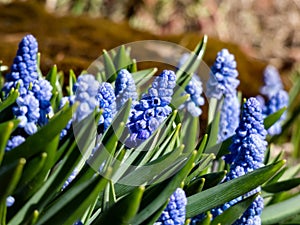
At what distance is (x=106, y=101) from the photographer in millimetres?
1551

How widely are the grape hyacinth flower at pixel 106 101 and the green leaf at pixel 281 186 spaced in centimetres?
59

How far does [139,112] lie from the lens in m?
1.52

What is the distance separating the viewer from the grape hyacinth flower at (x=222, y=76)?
2.05 meters

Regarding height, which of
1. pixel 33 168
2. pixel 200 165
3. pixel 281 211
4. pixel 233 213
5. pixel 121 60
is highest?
pixel 121 60

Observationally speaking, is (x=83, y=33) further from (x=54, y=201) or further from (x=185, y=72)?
(x=54, y=201)

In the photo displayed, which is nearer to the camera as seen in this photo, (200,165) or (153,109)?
(153,109)

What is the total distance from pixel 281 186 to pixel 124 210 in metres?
0.75

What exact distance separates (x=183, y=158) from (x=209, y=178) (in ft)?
0.62

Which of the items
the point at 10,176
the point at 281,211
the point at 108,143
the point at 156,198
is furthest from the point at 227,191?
the point at 10,176

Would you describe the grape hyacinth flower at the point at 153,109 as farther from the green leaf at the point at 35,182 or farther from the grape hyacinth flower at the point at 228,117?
the grape hyacinth flower at the point at 228,117

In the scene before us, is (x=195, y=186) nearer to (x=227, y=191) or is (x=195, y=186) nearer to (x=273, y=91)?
(x=227, y=191)

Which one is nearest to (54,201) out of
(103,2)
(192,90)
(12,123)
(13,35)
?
(12,123)

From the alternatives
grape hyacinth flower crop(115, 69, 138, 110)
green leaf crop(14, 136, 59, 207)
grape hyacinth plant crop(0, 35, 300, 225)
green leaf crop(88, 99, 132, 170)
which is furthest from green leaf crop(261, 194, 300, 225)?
green leaf crop(14, 136, 59, 207)

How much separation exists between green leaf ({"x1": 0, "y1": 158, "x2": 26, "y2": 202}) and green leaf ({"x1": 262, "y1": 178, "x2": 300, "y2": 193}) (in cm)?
90
